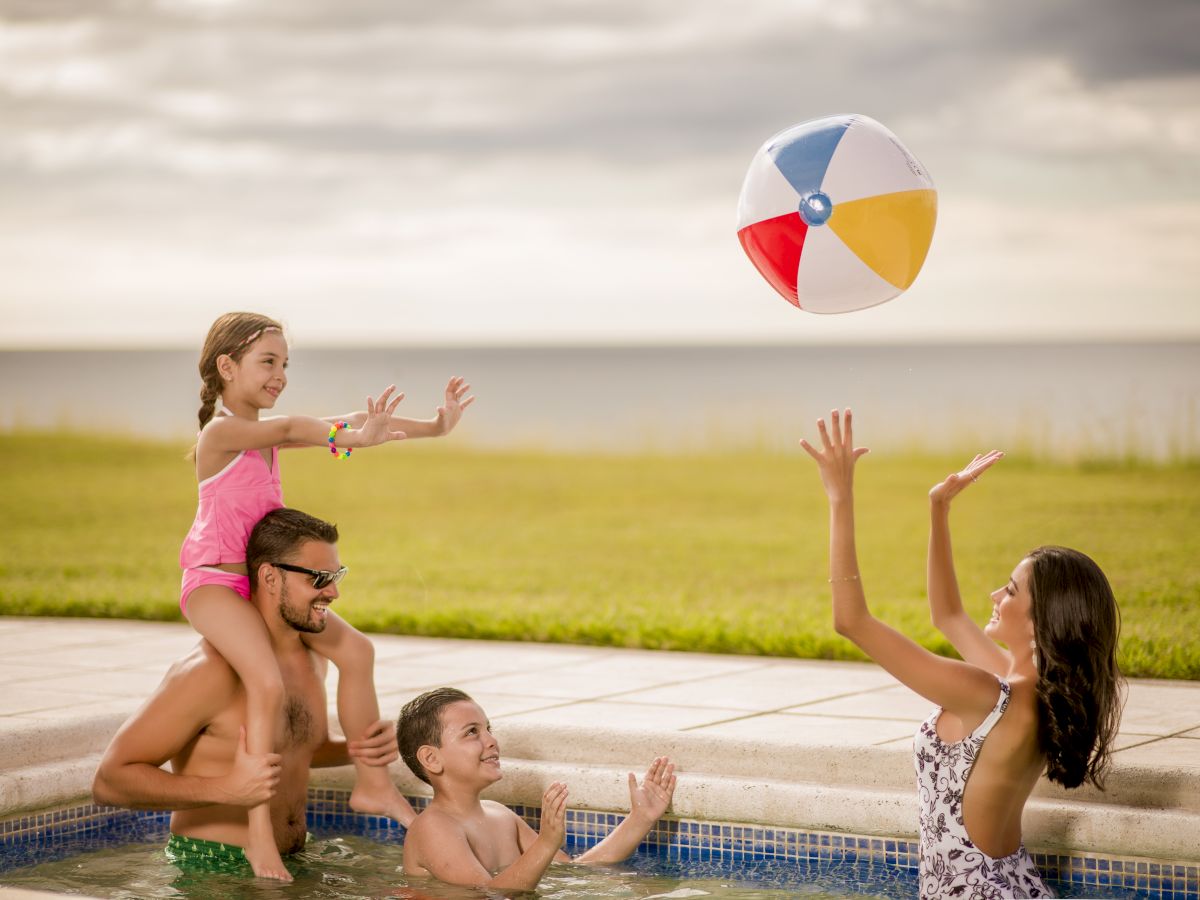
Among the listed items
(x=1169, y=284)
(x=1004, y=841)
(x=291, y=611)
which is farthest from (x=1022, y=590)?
(x=1169, y=284)

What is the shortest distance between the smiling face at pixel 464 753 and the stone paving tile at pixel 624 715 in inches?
36.5

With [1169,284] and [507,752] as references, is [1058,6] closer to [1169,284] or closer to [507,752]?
[1169,284]

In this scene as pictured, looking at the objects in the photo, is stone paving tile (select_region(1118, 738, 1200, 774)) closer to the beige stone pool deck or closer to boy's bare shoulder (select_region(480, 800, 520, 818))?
the beige stone pool deck

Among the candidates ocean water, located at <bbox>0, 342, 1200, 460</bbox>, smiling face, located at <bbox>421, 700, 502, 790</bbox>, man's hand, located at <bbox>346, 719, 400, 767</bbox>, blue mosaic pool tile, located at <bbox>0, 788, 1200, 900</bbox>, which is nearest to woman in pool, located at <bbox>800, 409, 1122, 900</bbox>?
blue mosaic pool tile, located at <bbox>0, 788, 1200, 900</bbox>

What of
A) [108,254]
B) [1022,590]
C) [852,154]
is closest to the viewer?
[1022,590]

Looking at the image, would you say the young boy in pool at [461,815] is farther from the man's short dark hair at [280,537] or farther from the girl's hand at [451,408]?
the girl's hand at [451,408]

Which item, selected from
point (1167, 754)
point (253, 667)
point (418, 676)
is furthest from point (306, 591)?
point (1167, 754)

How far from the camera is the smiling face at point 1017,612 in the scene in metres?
3.89

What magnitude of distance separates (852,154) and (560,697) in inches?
117

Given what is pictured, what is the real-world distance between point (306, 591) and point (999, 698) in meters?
2.25

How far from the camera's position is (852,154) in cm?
470

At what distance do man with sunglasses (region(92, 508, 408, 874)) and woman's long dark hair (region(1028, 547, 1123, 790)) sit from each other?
2.27m

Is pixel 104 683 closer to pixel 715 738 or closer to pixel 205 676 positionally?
pixel 205 676

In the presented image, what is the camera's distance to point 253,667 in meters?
4.66
